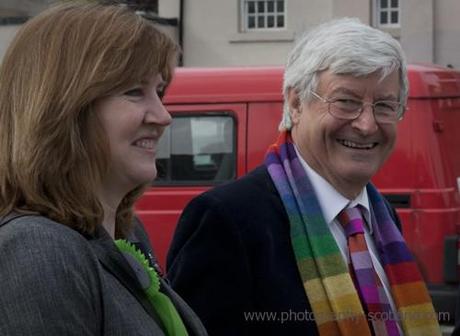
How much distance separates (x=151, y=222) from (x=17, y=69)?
4.88 meters

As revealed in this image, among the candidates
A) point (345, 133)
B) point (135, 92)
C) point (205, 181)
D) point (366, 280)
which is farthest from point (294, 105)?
point (205, 181)

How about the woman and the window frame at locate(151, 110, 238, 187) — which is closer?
the woman

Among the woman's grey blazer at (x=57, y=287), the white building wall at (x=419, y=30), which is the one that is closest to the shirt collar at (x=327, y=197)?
the woman's grey blazer at (x=57, y=287)

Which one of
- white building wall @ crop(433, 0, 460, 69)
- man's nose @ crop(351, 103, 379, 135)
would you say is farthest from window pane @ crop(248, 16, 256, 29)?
man's nose @ crop(351, 103, 379, 135)

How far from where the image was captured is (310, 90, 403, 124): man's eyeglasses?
2469 millimetres

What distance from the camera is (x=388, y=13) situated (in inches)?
632

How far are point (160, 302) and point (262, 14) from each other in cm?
1534

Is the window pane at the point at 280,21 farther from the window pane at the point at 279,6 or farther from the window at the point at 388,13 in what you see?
the window at the point at 388,13

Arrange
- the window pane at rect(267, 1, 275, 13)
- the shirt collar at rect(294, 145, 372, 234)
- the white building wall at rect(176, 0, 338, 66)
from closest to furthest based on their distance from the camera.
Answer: the shirt collar at rect(294, 145, 372, 234) < the white building wall at rect(176, 0, 338, 66) < the window pane at rect(267, 1, 275, 13)

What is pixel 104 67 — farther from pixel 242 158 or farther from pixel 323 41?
pixel 242 158

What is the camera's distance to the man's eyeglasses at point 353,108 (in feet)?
8.10

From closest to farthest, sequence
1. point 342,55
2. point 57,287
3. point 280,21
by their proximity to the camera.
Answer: point 57,287 → point 342,55 → point 280,21

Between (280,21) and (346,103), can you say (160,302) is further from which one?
(280,21)

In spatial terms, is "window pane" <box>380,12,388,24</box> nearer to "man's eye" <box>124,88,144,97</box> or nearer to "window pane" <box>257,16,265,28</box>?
"window pane" <box>257,16,265,28</box>
